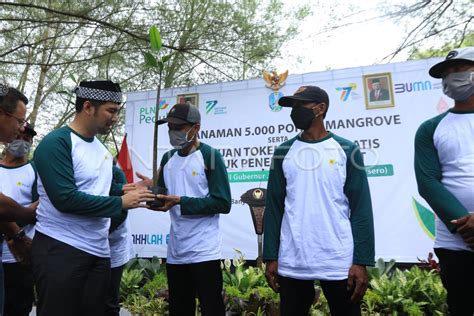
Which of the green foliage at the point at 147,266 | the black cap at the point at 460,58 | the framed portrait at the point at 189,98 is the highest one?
the framed portrait at the point at 189,98

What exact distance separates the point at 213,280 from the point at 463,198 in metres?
1.51

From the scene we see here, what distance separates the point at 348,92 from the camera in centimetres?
501

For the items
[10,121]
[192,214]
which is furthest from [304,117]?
[10,121]

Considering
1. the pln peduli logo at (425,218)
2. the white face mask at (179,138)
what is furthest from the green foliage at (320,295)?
the white face mask at (179,138)

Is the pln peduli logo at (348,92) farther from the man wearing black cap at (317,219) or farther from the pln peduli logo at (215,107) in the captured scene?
the man wearing black cap at (317,219)

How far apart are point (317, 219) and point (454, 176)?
72cm

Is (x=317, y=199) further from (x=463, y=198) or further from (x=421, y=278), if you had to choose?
(x=421, y=278)

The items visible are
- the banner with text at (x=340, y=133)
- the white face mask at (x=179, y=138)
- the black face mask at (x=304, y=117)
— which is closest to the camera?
the black face mask at (x=304, y=117)

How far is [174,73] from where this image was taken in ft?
24.1

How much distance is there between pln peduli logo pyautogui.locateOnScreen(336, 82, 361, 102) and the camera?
4980 mm

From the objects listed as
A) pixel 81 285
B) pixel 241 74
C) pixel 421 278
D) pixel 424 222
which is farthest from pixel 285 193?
pixel 241 74

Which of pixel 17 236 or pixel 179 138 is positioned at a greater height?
pixel 179 138

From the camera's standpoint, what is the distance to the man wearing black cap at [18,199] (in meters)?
3.32

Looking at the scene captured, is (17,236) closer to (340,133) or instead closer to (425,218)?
(340,133)
